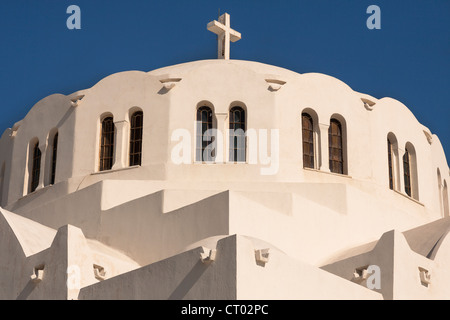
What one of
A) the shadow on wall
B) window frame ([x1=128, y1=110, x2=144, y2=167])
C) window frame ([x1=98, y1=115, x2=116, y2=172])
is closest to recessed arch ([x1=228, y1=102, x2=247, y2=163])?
window frame ([x1=128, y1=110, x2=144, y2=167])

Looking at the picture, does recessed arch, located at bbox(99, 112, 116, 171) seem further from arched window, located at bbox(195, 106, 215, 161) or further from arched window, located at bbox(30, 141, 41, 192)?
arched window, located at bbox(195, 106, 215, 161)

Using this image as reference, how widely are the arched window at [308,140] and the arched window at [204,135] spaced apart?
2.16m

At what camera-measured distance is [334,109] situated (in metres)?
23.7

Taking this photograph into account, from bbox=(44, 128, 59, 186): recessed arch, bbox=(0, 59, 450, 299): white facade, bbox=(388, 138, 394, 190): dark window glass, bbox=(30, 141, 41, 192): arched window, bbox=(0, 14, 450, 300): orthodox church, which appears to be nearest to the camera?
bbox=(0, 59, 450, 299): white facade

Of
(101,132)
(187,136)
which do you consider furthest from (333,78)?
(101,132)

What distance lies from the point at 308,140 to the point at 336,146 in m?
0.73

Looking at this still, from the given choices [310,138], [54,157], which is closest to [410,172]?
[310,138]

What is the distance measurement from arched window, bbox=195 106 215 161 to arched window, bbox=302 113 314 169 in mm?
2161

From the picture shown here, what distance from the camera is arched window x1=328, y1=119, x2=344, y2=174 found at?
23.4m

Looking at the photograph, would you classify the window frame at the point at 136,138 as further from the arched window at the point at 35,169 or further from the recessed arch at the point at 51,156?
the arched window at the point at 35,169

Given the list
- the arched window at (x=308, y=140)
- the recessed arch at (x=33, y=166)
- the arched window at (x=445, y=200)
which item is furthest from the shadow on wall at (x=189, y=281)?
the arched window at (x=445, y=200)

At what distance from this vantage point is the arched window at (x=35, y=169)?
2455 cm

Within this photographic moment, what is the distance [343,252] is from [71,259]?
5.61 metres

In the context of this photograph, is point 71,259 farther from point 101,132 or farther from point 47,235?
point 101,132
